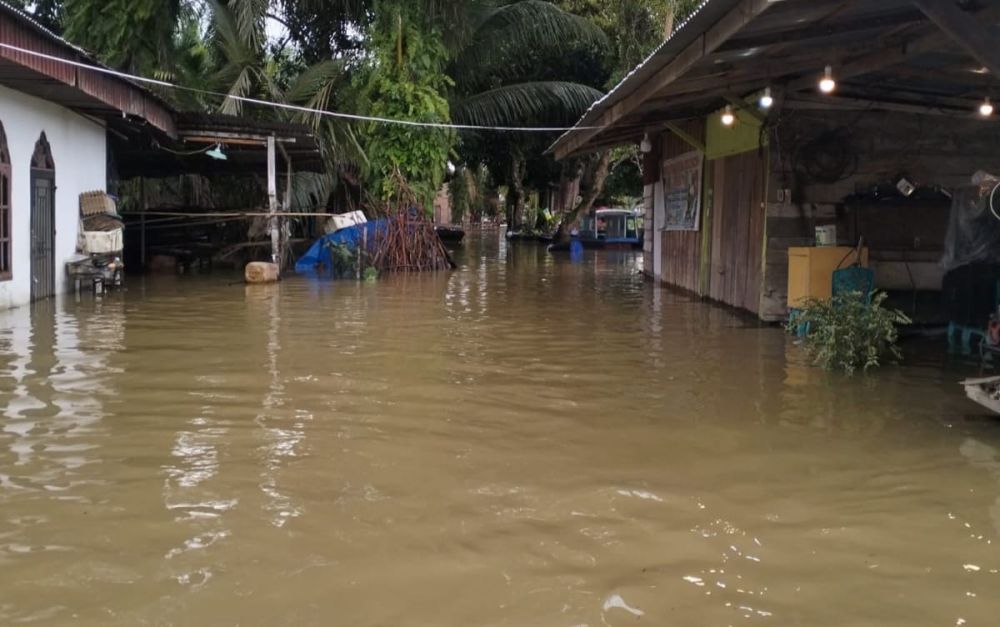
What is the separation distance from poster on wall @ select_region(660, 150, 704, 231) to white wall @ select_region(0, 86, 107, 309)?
10.3 m

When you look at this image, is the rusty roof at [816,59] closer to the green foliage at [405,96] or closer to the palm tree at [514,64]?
the green foliage at [405,96]

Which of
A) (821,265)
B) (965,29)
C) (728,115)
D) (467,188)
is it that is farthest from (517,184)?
(965,29)

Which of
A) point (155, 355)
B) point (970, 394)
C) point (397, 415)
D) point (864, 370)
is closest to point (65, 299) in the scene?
point (155, 355)

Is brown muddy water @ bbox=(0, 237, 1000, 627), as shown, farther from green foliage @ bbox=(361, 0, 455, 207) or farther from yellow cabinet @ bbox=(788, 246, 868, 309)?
green foliage @ bbox=(361, 0, 455, 207)

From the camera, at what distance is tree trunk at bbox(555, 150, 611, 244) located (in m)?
33.8

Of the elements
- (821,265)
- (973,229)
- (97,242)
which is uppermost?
(973,229)

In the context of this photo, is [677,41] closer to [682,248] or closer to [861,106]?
[861,106]

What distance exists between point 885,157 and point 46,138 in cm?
1187

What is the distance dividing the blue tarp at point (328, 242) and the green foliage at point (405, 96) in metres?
1.42

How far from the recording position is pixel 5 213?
1217 cm

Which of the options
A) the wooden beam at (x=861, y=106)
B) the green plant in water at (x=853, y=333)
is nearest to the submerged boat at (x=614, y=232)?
the wooden beam at (x=861, y=106)

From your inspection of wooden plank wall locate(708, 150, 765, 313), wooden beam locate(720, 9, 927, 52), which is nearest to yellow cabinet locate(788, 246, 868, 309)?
wooden plank wall locate(708, 150, 765, 313)

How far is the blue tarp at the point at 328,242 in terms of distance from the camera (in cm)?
2052

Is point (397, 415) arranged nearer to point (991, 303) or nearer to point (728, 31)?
point (728, 31)
